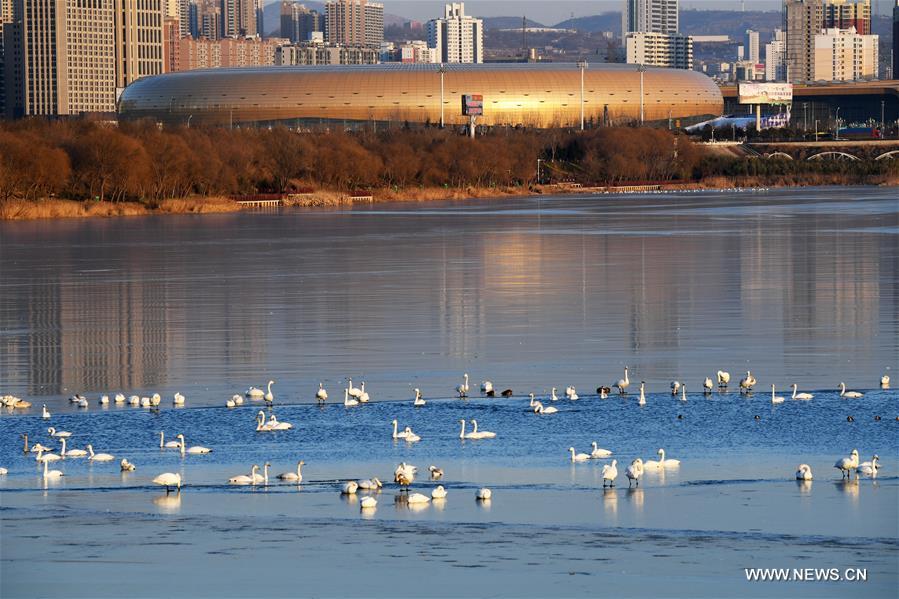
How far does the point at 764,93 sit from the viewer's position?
162750 mm

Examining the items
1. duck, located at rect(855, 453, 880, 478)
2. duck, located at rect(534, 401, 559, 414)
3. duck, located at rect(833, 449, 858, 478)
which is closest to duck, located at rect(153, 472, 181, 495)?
duck, located at rect(534, 401, 559, 414)

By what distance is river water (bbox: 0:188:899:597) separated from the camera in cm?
1020

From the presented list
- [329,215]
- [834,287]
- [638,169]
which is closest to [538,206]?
[329,215]

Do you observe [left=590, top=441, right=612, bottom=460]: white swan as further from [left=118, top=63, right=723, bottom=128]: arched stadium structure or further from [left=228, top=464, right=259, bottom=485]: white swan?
[left=118, top=63, right=723, bottom=128]: arched stadium structure

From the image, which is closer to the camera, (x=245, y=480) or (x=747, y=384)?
(x=245, y=480)

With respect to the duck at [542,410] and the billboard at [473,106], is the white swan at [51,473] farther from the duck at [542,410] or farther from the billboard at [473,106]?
the billboard at [473,106]

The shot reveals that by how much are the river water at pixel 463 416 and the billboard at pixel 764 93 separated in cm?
12682

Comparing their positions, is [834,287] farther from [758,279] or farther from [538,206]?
[538,206]

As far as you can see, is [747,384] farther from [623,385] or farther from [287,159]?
[287,159]

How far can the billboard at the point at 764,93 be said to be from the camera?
16150 cm

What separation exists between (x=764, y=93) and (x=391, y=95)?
40.6 m

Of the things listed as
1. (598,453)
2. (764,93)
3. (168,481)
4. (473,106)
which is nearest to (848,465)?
(598,453)

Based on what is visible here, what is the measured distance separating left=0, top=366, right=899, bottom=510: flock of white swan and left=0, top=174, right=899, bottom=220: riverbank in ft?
148

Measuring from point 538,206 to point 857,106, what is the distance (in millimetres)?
126744
